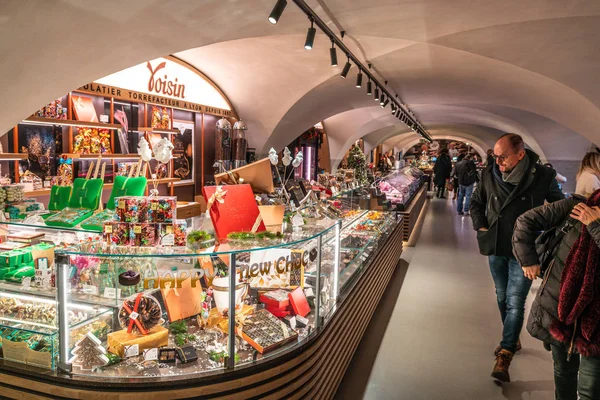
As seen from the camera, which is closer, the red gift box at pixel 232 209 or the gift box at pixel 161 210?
the gift box at pixel 161 210

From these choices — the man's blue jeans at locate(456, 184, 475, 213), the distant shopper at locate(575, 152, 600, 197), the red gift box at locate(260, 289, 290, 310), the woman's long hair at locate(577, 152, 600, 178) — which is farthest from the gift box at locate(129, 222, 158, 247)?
the man's blue jeans at locate(456, 184, 475, 213)

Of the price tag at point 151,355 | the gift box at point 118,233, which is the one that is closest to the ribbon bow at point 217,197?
the gift box at point 118,233

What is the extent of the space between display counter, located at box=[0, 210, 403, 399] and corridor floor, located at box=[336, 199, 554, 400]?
0.52m

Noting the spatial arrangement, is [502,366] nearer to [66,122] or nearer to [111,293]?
[111,293]

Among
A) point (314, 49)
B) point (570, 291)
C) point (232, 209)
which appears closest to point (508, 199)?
point (570, 291)

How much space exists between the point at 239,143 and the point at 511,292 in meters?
7.29

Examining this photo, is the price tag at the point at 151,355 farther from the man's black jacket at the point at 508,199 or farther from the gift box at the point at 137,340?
the man's black jacket at the point at 508,199

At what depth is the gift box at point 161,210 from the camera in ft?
7.79

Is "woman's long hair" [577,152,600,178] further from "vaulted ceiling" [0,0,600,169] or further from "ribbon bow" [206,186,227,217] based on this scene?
"ribbon bow" [206,186,227,217]

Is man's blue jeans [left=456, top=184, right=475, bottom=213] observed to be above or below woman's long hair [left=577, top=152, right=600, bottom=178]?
below

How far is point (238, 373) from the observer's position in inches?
76.3

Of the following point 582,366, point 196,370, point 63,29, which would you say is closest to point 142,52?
point 63,29

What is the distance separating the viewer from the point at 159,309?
219 cm

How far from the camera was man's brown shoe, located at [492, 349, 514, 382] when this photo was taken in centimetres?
310
